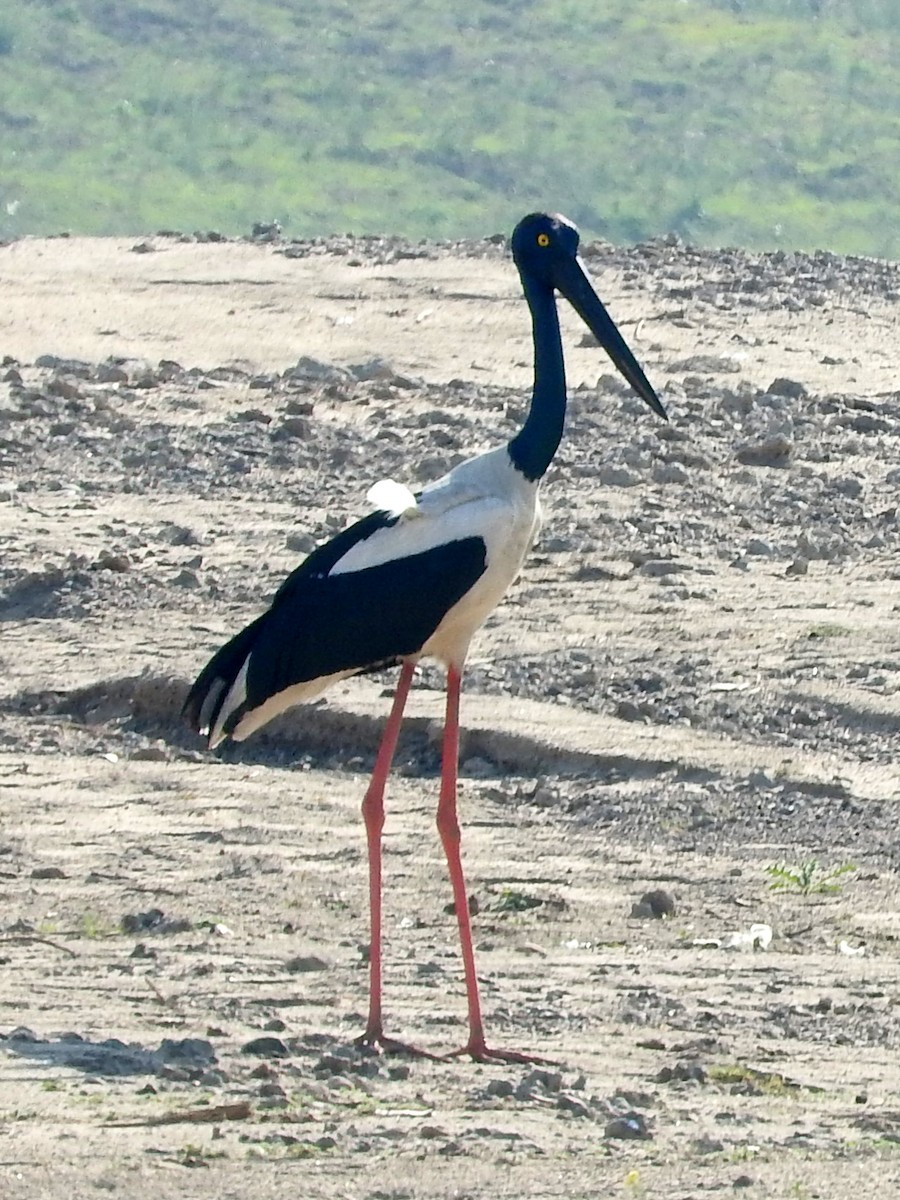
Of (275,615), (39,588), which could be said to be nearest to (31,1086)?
(275,615)

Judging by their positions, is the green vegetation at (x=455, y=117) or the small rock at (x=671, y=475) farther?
the green vegetation at (x=455, y=117)

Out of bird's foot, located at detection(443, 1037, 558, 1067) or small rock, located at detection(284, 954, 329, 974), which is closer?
bird's foot, located at detection(443, 1037, 558, 1067)

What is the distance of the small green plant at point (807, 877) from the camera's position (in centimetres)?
640

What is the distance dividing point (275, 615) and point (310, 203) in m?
23.3

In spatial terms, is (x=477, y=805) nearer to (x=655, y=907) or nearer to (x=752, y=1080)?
(x=655, y=907)

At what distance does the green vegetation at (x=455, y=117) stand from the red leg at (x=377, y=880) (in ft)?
68.8

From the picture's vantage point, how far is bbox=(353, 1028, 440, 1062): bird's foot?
5262mm

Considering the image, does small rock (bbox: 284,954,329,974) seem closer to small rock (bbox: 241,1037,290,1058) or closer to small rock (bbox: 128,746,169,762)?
small rock (bbox: 241,1037,290,1058)

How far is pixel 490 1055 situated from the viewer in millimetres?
5254

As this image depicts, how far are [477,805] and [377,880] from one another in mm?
1302

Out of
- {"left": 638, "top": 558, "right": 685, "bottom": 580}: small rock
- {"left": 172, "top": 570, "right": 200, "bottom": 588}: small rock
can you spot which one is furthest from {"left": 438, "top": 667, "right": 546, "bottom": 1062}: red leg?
{"left": 638, "top": 558, "right": 685, "bottom": 580}: small rock

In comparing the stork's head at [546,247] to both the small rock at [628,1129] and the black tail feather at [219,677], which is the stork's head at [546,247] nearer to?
the black tail feather at [219,677]

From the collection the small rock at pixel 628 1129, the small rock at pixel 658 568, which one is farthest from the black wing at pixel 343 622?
the small rock at pixel 658 568

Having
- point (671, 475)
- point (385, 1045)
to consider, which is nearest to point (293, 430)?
point (671, 475)
